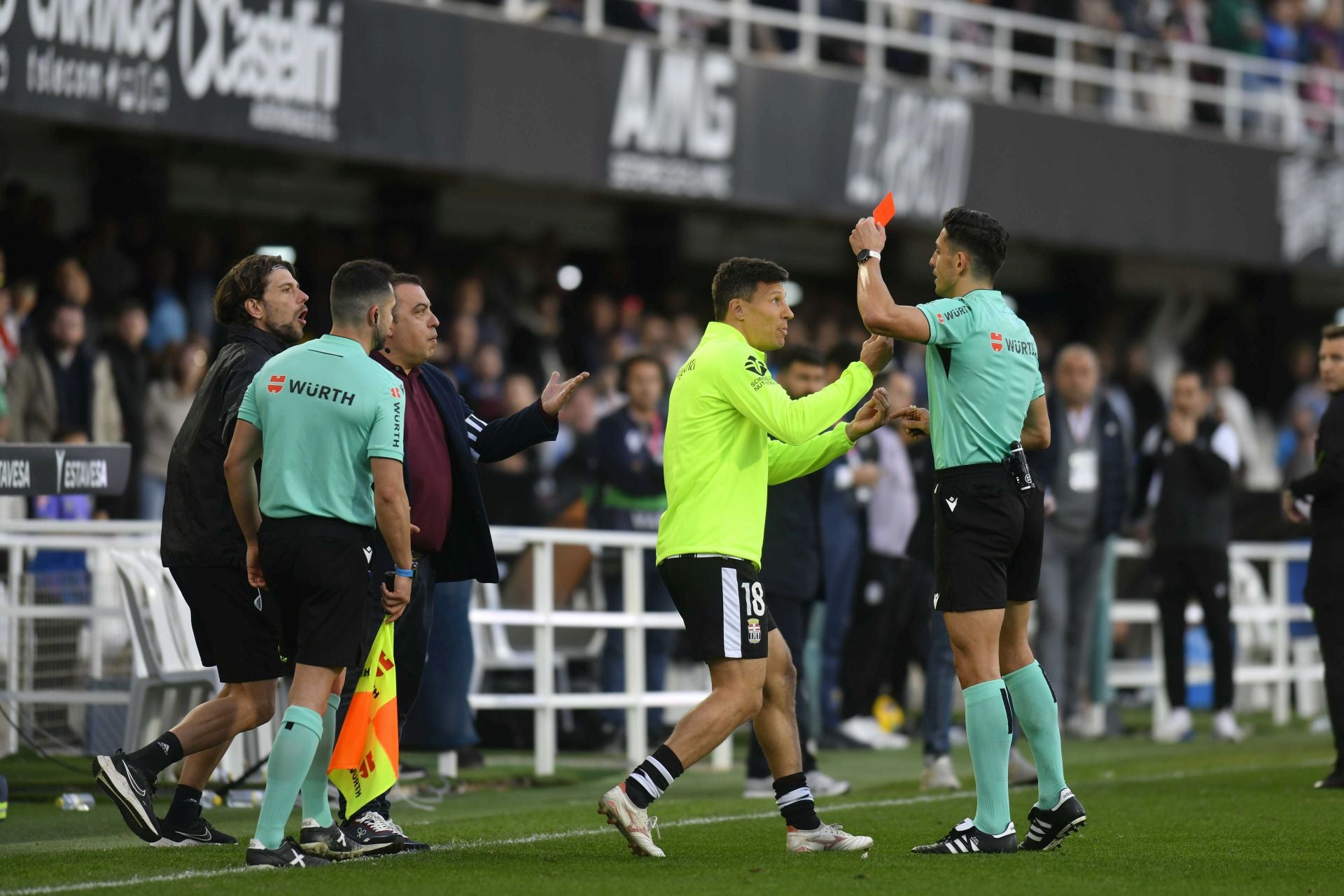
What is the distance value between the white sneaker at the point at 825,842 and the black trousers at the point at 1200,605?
7223mm

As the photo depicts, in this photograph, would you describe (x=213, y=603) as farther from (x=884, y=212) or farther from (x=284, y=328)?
(x=884, y=212)

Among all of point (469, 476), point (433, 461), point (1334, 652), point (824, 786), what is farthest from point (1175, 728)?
point (433, 461)

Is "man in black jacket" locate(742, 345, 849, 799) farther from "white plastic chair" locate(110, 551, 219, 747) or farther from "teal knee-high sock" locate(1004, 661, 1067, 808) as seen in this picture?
"white plastic chair" locate(110, 551, 219, 747)

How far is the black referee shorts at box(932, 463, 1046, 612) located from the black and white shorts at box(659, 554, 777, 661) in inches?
26.5

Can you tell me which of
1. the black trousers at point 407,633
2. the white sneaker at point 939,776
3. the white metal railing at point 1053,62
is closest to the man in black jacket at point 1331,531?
the white sneaker at point 939,776

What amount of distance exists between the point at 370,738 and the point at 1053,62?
53.4 feet

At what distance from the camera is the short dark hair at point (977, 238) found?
25.3 feet

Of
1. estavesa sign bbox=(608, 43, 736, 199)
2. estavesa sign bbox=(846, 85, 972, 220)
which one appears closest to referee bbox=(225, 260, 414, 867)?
estavesa sign bbox=(608, 43, 736, 199)

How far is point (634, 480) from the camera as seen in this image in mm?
13352

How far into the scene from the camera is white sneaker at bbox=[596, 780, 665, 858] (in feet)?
24.1

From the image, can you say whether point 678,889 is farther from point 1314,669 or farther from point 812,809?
point 1314,669

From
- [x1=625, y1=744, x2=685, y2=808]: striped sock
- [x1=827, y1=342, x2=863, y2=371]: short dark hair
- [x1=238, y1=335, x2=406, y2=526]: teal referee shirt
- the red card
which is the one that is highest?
the red card

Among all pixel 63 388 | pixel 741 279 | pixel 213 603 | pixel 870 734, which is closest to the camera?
pixel 741 279

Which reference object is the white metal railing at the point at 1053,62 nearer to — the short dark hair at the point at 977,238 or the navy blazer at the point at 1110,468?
the navy blazer at the point at 1110,468
